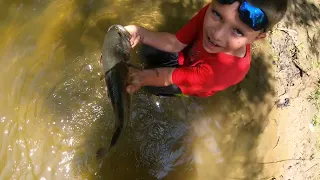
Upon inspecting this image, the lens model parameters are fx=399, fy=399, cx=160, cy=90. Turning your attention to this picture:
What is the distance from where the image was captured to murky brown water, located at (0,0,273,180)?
3.76 metres

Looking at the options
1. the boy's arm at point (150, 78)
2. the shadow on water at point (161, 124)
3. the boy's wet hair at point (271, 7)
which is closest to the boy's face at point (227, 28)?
the boy's wet hair at point (271, 7)

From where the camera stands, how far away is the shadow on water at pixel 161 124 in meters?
3.84

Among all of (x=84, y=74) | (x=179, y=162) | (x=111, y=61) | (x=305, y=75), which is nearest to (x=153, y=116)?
(x=179, y=162)

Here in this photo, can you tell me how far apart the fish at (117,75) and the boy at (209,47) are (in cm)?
13

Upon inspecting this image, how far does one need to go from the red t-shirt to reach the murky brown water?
2.89 feet

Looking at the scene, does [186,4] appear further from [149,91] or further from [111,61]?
[111,61]

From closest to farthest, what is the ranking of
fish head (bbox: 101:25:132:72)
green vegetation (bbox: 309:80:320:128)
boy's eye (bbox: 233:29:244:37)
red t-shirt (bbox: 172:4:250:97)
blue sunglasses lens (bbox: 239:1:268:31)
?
blue sunglasses lens (bbox: 239:1:268:31) → boy's eye (bbox: 233:29:244:37) → red t-shirt (bbox: 172:4:250:97) → fish head (bbox: 101:25:132:72) → green vegetation (bbox: 309:80:320:128)

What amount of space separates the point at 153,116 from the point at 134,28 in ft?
3.30

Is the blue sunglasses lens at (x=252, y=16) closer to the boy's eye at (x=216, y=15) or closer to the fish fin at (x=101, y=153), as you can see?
the boy's eye at (x=216, y=15)

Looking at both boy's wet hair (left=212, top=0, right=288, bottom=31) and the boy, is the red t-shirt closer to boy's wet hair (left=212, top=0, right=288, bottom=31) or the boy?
the boy

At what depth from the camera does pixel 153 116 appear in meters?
4.04

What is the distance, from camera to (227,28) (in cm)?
271

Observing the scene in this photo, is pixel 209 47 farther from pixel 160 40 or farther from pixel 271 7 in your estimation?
pixel 160 40

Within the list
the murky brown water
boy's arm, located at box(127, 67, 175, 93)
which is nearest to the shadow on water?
the murky brown water
